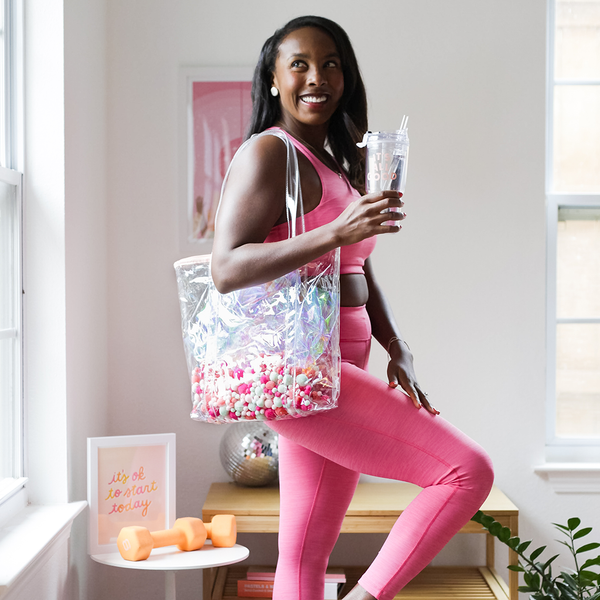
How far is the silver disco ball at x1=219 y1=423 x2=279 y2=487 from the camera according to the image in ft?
7.27

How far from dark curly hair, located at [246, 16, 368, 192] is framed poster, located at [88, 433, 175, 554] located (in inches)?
41.0

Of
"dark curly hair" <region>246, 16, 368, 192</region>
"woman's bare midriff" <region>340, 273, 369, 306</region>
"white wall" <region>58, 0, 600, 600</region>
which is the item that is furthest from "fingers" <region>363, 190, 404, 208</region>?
"white wall" <region>58, 0, 600, 600</region>

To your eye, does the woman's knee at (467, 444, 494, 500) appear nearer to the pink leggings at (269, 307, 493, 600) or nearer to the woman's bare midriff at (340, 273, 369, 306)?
the pink leggings at (269, 307, 493, 600)

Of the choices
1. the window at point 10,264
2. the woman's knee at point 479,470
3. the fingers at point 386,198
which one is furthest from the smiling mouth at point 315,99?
Result: the window at point 10,264

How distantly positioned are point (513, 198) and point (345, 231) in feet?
5.40

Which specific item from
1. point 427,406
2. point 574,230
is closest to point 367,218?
point 427,406

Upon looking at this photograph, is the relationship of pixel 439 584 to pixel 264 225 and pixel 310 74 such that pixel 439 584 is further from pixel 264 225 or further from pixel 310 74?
pixel 310 74

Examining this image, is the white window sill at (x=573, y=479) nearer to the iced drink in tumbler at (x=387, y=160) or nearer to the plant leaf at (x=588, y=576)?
the plant leaf at (x=588, y=576)

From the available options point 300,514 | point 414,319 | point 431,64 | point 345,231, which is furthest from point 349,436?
point 431,64

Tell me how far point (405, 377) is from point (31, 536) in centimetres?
103

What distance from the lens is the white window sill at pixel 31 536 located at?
1422mm

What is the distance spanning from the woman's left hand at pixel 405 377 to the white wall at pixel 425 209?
1.11 m

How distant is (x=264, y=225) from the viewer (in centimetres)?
108

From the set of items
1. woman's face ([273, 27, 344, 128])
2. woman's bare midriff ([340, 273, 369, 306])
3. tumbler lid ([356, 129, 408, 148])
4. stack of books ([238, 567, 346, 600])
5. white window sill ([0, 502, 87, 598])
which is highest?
woman's face ([273, 27, 344, 128])
